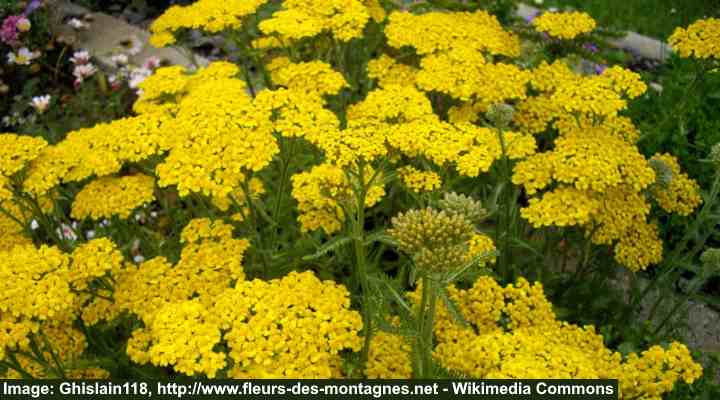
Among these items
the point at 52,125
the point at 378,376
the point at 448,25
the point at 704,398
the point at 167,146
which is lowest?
the point at 52,125

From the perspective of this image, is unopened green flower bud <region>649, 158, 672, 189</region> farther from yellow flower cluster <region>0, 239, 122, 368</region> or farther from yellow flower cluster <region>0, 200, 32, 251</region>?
yellow flower cluster <region>0, 200, 32, 251</region>

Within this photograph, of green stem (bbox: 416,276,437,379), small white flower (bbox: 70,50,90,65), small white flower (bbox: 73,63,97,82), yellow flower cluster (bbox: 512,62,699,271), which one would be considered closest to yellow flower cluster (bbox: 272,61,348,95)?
yellow flower cluster (bbox: 512,62,699,271)

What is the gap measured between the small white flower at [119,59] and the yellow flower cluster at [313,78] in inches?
131

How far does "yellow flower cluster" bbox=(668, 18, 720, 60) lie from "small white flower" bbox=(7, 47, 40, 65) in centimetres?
530

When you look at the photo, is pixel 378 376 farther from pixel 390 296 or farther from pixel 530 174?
pixel 530 174

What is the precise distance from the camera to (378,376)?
238 cm

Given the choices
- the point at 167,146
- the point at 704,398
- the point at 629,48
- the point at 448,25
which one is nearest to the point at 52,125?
the point at 167,146

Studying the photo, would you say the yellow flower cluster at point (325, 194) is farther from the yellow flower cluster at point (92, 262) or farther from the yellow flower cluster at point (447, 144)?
the yellow flower cluster at point (92, 262)

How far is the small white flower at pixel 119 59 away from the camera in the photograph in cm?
615

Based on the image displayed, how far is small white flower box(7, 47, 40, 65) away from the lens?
241 inches

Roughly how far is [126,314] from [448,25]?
2.28m

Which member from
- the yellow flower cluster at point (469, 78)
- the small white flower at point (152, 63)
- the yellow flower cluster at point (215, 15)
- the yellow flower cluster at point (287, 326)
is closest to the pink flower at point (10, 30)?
the small white flower at point (152, 63)

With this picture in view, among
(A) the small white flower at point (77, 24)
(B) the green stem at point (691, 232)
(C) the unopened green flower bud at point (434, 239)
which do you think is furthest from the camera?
(A) the small white flower at point (77, 24)

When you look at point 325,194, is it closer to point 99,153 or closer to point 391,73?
point 99,153
